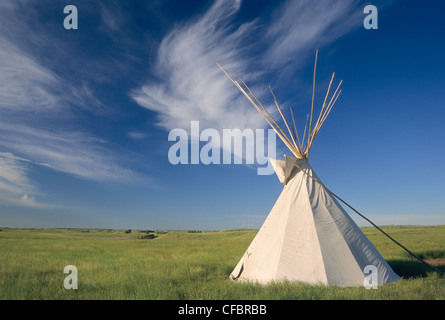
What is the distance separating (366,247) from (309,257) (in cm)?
185

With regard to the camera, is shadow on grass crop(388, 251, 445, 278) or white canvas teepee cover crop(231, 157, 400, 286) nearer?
white canvas teepee cover crop(231, 157, 400, 286)

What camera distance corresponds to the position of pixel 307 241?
777 centimetres

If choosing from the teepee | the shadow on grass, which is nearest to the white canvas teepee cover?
the teepee

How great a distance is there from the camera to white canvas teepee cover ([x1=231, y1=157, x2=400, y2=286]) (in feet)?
24.1

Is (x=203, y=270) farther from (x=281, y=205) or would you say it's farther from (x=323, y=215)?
(x=323, y=215)

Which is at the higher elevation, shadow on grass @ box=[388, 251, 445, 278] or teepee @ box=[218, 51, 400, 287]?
teepee @ box=[218, 51, 400, 287]

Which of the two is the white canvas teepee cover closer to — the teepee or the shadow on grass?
the teepee

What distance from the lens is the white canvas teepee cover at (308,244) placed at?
733cm

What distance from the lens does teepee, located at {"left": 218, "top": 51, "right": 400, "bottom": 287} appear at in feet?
24.1

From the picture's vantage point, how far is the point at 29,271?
10172 millimetres

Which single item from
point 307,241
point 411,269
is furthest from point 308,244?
point 411,269
